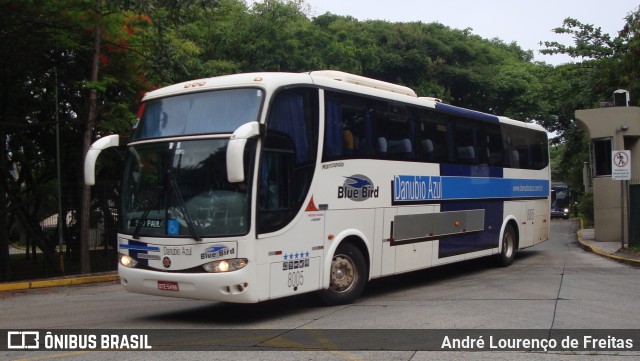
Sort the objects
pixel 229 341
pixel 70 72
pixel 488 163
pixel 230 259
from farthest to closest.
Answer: pixel 70 72 < pixel 488 163 < pixel 230 259 < pixel 229 341

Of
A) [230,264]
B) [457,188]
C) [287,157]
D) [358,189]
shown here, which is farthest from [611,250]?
[230,264]

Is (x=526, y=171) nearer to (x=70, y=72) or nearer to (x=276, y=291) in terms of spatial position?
(x=276, y=291)

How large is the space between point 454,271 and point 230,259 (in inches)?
326

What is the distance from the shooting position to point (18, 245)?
28.9 metres

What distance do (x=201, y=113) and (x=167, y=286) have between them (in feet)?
8.06

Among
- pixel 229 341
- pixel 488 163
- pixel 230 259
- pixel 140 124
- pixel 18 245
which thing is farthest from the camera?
pixel 18 245

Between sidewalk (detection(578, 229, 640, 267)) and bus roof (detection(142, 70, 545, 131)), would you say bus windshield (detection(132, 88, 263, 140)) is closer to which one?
bus roof (detection(142, 70, 545, 131))

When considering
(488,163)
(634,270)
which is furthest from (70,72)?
(634,270)

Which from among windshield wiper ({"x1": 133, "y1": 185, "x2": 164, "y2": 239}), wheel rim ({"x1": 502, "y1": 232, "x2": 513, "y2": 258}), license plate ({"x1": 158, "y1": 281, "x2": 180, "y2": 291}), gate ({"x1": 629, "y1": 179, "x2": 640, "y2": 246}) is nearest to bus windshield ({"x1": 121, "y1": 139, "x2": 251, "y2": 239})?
windshield wiper ({"x1": 133, "y1": 185, "x2": 164, "y2": 239})

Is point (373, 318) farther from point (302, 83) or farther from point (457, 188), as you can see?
point (457, 188)

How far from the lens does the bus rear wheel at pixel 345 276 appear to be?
1031 cm

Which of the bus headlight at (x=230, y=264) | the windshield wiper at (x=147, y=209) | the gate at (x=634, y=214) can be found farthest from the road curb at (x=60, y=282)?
the gate at (x=634, y=214)

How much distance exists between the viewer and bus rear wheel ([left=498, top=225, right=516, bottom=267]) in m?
16.0

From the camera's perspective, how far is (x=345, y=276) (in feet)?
34.9
